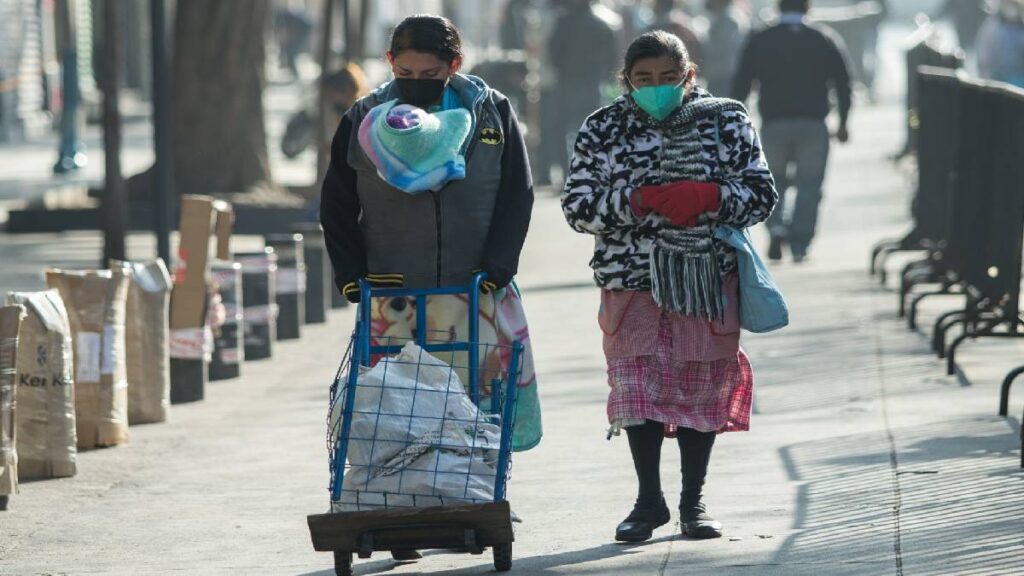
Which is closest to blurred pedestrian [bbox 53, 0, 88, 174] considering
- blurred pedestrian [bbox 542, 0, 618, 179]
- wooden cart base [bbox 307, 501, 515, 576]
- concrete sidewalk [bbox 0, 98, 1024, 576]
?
blurred pedestrian [bbox 542, 0, 618, 179]

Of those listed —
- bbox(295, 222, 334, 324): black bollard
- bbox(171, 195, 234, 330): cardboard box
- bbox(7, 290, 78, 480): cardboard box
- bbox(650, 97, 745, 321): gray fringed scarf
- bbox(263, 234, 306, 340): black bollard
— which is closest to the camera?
bbox(650, 97, 745, 321): gray fringed scarf

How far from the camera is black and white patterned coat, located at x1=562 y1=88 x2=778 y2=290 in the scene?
22.1 ft

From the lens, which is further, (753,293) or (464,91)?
(753,293)

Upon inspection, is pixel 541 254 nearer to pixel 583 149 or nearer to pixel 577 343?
pixel 577 343

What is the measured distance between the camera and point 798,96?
15.6m

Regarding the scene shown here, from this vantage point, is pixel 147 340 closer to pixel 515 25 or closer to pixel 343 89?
pixel 343 89

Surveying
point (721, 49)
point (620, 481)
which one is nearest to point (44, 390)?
point (620, 481)

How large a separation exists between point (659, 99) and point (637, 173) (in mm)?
253

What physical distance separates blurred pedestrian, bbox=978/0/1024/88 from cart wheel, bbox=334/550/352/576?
56.4 ft

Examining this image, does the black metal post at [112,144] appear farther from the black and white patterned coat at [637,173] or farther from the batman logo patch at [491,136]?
the batman logo patch at [491,136]

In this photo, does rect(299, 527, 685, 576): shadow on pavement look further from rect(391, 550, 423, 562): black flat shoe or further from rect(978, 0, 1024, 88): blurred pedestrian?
rect(978, 0, 1024, 88): blurred pedestrian

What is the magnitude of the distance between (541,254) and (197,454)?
8.28m

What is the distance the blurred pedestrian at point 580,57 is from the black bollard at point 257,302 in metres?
10.9

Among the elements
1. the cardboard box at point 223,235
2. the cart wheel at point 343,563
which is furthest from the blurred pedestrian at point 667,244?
the cardboard box at point 223,235
